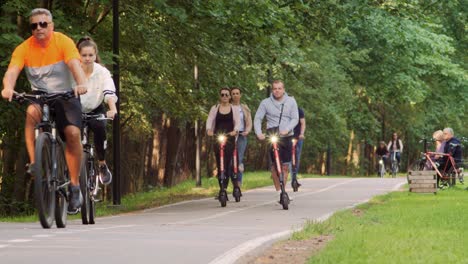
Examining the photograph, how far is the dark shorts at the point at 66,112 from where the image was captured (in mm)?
11977

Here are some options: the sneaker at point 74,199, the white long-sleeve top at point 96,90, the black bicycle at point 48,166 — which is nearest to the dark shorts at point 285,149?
the white long-sleeve top at point 96,90

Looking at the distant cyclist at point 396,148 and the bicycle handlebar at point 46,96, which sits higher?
the distant cyclist at point 396,148

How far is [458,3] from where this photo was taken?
48.3 metres

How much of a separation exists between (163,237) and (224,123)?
9.01 meters

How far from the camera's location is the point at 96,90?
13406mm

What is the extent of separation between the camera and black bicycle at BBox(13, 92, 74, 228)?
11.6 meters

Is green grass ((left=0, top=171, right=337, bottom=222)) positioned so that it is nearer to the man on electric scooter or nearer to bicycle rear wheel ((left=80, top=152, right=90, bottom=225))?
the man on electric scooter

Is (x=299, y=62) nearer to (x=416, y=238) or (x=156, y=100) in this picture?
(x=156, y=100)

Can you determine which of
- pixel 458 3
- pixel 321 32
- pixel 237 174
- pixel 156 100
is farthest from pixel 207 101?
pixel 458 3

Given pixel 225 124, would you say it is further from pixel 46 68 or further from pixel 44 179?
pixel 44 179

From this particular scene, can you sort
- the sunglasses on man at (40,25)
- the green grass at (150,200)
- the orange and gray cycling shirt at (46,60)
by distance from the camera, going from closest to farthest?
the sunglasses on man at (40,25) → the orange and gray cycling shirt at (46,60) → the green grass at (150,200)

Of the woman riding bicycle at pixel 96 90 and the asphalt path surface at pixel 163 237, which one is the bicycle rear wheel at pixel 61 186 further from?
the woman riding bicycle at pixel 96 90

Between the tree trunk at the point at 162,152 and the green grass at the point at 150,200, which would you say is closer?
the green grass at the point at 150,200

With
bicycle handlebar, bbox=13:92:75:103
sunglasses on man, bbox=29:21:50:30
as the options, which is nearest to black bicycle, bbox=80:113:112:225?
bicycle handlebar, bbox=13:92:75:103
